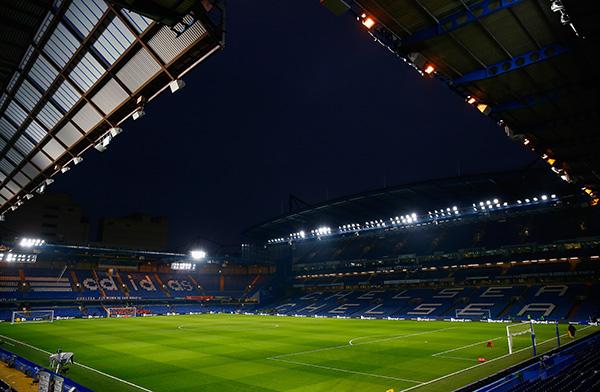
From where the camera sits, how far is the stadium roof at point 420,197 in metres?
48.2

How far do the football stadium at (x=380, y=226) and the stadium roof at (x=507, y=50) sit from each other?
2.0 inches

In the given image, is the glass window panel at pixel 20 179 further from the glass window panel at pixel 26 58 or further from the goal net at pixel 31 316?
the goal net at pixel 31 316

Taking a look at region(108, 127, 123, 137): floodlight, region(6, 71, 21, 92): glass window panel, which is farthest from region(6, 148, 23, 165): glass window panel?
region(108, 127, 123, 137): floodlight

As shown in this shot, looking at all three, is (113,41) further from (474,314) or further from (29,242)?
(29,242)

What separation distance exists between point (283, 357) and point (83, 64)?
19.0 meters

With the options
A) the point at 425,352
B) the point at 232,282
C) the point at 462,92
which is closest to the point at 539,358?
the point at 425,352

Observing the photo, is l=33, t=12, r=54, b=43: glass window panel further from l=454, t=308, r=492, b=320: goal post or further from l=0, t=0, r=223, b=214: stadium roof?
l=454, t=308, r=492, b=320: goal post

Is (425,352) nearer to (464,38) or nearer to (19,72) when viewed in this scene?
(464,38)

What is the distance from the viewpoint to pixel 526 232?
182 feet

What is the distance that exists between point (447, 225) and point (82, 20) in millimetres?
66414

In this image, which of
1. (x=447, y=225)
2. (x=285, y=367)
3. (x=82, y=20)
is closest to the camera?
(x=82, y=20)

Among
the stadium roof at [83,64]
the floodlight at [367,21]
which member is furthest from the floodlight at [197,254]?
the floodlight at [367,21]

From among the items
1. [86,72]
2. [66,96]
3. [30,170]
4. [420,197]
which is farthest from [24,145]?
[420,197]

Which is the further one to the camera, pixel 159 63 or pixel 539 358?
pixel 539 358
